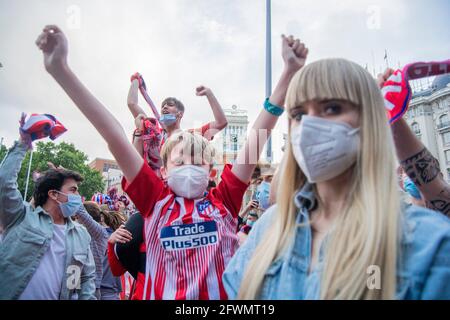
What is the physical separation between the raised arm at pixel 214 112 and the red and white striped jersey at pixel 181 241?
1.18 metres

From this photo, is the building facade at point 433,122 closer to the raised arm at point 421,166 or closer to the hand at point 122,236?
the raised arm at point 421,166

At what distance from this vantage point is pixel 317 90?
116cm

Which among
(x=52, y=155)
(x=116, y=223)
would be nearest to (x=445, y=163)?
(x=116, y=223)

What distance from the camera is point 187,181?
190 centimetres

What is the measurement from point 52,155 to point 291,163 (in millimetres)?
46236

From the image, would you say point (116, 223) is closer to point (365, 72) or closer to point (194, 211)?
point (194, 211)

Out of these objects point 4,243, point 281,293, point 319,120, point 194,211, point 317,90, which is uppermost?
point 317,90

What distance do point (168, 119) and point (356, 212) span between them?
2.74 metres

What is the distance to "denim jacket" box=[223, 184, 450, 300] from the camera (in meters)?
0.86

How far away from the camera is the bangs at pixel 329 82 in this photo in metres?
1.13

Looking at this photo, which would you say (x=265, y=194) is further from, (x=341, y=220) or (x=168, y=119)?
(x=341, y=220)

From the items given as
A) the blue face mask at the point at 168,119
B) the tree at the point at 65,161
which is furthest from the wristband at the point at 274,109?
the tree at the point at 65,161

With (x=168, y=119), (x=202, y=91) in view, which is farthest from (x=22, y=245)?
(x=202, y=91)

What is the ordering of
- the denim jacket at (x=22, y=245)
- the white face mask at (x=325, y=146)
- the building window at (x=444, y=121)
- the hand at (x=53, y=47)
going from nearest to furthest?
the white face mask at (x=325, y=146)
the hand at (x=53, y=47)
the denim jacket at (x=22, y=245)
the building window at (x=444, y=121)
